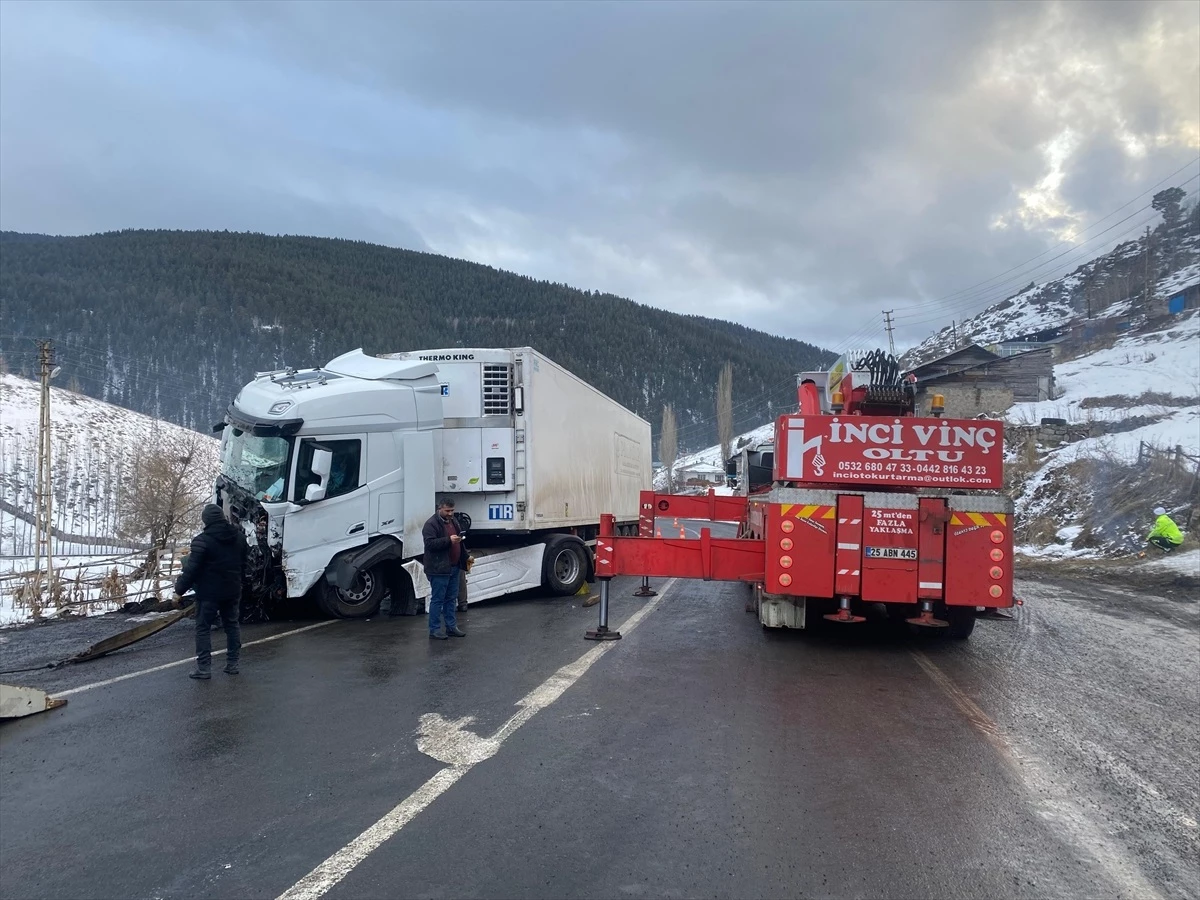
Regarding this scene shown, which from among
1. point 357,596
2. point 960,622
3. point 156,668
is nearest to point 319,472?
point 357,596

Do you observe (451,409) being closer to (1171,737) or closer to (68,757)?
(68,757)

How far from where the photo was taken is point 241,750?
5.23 meters

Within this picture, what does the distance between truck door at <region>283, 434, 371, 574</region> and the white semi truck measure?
15 mm

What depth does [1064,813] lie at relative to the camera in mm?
4238

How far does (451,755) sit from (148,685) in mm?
3806

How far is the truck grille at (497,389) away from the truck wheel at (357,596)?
288 cm

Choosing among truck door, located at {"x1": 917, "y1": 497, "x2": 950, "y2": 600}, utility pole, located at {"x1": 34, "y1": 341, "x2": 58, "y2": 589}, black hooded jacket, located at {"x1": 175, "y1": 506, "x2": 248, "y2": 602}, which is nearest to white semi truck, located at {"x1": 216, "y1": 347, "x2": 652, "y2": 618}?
black hooded jacket, located at {"x1": 175, "y1": 506, "x2": 248, "y2": 602}

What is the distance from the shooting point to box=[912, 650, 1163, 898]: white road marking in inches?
140

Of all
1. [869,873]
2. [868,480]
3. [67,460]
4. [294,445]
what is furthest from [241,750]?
[67,460]

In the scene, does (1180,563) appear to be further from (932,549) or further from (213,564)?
(213,564)

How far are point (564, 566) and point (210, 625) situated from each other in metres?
6.88

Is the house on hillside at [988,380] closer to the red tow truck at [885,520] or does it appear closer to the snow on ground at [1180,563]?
the snow on ground at [1180,563]

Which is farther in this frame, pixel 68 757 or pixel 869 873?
pixel 68 757

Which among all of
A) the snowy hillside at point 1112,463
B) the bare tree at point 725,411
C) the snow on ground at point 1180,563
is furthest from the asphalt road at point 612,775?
the bare tree at point 725,411
